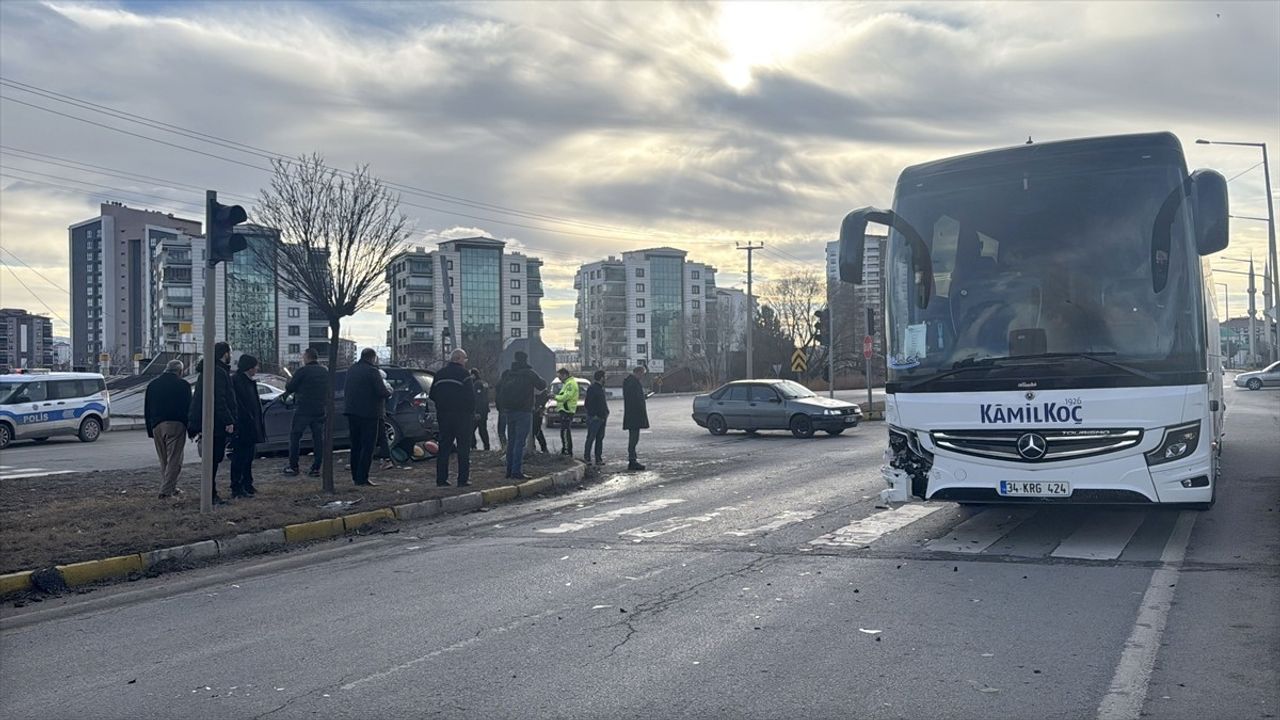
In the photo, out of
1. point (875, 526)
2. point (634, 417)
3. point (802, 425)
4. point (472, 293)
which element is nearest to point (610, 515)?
point (875, 526)

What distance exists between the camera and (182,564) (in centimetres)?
935

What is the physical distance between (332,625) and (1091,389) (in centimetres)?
639

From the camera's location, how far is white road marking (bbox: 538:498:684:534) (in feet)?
36.2

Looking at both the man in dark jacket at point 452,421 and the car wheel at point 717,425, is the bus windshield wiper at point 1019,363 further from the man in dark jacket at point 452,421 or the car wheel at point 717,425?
the car wheel at point 717,425

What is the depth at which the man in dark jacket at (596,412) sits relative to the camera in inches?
725

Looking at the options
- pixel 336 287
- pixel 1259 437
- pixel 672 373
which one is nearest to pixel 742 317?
pixel 672 373

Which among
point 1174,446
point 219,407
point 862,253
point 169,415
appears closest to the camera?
point 1174,446

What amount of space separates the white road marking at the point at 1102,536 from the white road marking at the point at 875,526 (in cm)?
168

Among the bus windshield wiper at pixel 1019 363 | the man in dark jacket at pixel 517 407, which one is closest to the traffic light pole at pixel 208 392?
the man in dark jacket at pixel 517 407

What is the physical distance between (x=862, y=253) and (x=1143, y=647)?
4.52 m

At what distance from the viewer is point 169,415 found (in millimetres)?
12078

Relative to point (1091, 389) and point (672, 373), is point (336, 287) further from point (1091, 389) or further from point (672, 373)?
point (672, 373)

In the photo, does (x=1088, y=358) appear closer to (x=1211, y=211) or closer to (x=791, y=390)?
(x=1211, y=211)

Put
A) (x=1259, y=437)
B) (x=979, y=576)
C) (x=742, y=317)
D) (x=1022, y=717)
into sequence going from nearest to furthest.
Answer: (x=1022, y=717)
(x=979, y=576)
(x=1259, y=437)
(x=742, y=317)
